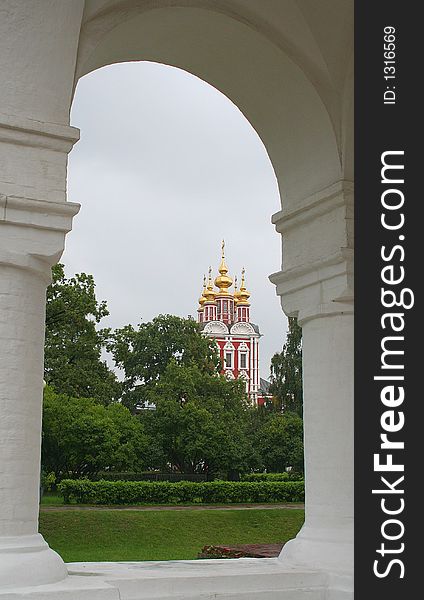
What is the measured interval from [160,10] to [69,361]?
120 ft

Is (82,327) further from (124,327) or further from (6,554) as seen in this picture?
(6,554)

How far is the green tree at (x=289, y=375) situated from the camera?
60.0m

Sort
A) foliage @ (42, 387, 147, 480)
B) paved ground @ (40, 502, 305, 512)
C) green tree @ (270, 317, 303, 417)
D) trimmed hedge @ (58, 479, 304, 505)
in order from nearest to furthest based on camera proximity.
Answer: paved ground @ (40, 502, 305, 512) < trimmed hedge @ (58, 479, 304, 505) < foliage @ (42, 387, 147, 480) < green tree @ (270, 317, 303, 417)

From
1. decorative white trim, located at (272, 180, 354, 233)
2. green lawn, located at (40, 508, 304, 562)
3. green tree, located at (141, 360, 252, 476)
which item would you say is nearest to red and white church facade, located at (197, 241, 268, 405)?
green tree, located at (141, 360, 252, 476)

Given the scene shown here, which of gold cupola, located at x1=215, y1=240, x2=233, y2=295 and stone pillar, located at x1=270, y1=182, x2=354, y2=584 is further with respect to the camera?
gold cupola, located at x1=215, y1=240, x2=233, y2=295

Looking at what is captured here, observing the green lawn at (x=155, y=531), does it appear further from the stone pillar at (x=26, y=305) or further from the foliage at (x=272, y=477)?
the stone pillar at (x=26, y=305)

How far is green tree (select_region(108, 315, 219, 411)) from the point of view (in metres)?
66.6

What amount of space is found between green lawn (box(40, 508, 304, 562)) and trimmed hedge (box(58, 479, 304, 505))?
A: 3785mm

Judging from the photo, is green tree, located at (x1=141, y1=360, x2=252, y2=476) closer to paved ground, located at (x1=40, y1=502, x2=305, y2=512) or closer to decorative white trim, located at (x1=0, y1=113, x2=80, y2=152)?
paved ground, located at (x1=40, y1=502, x2=305, y2=512)

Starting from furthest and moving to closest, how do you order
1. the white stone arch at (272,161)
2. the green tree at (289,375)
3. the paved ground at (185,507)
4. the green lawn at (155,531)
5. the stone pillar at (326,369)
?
the green tree at (289,375)
the paved ground at (185,507)
the green lawn at (155,531)
the stone pillar at (326,369)
the white stone arch at (272,161)

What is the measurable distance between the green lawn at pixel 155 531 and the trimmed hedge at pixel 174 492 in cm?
378

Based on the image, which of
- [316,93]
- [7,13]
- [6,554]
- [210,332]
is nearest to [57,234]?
Answer: [7,13]

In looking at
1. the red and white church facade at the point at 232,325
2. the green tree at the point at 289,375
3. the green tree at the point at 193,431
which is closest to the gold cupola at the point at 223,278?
the red and white church facade at the point at 232,325

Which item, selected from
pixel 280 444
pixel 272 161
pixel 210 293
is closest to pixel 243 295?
pixel 210 293
